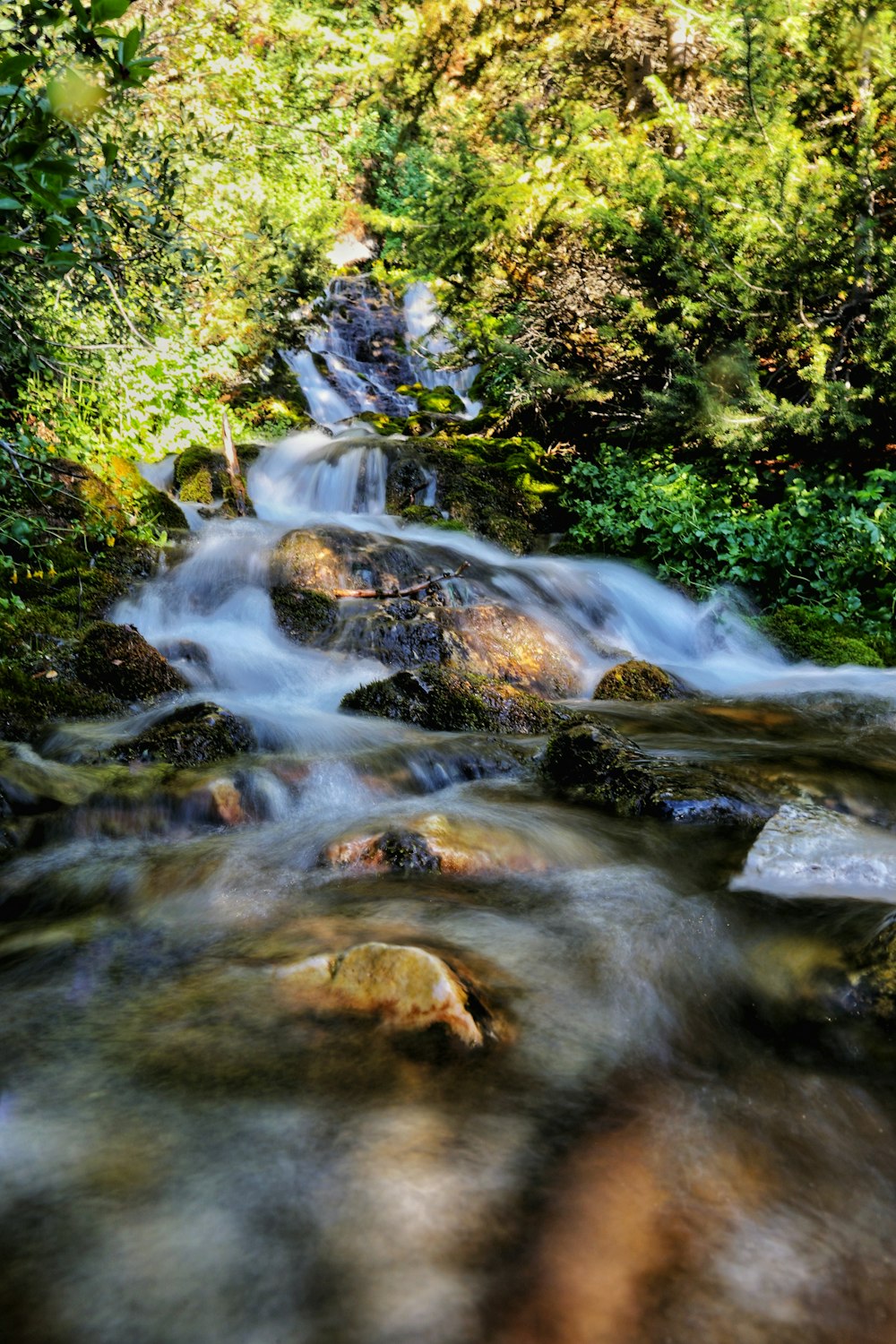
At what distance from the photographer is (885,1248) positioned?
163 centimetres

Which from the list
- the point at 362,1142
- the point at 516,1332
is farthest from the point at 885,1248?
the point at 362,1142

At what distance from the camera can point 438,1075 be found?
2.10m

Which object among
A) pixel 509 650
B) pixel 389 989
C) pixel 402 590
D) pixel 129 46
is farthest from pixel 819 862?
pixel 402 590

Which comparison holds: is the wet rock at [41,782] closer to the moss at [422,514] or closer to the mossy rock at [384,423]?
the moss at [422,514]

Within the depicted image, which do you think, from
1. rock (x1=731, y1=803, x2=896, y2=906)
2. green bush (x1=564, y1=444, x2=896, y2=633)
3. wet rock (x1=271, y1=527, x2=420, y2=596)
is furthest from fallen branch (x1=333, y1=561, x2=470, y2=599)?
rock (x1=731, y1=803, x2=896, y2=906)

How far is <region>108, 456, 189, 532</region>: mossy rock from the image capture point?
8188 millimetres

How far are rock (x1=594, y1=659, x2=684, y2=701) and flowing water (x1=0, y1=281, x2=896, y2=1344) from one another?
6.35 ft

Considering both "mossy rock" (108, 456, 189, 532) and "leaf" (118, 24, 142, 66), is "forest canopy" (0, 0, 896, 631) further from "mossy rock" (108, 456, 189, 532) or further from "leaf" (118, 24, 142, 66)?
"leaf" (118, 24, 142, 66)

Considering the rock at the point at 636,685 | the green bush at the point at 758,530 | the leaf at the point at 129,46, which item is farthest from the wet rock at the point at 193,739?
the green bush at the point at 758,530

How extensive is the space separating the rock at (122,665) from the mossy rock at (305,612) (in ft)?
5.49

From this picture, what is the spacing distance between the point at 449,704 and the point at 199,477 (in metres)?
6.87

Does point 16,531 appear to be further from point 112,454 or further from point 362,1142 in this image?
point 112,454

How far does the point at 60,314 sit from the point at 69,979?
15.4 feet

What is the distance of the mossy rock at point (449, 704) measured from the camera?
5938 mm
